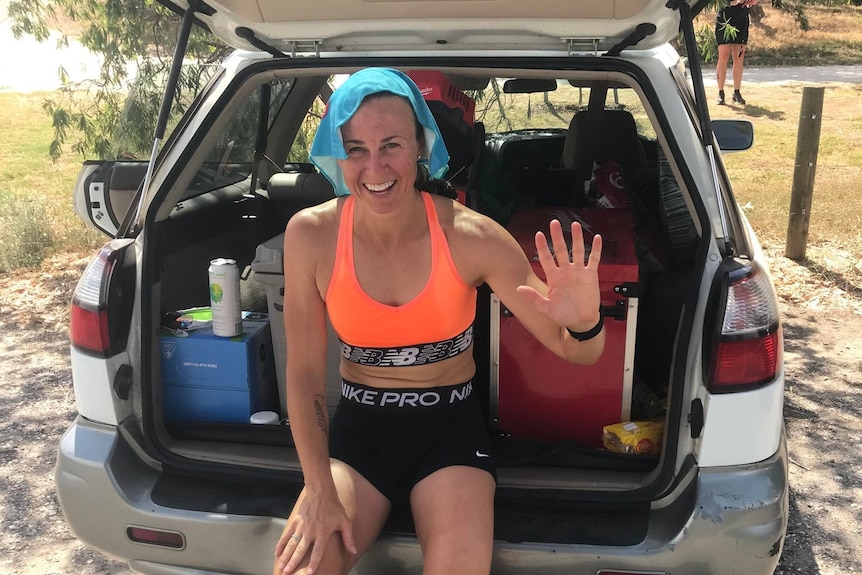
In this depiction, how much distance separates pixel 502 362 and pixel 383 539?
74 cm

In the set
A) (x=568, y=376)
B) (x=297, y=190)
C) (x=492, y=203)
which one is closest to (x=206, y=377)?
(x=568, y=376)

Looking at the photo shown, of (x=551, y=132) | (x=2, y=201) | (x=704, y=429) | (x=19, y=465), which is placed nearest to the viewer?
(x=704, y=429)

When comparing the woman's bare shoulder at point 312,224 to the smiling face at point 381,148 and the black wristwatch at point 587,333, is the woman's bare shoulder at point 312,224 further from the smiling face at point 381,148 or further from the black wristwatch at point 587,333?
the black wristwatch at point 587,333

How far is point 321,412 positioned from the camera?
210cm

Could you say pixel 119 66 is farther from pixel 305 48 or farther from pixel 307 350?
pixel 307 350

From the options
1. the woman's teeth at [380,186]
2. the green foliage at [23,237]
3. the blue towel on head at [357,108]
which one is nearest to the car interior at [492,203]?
the blue towel on head at [357,108]

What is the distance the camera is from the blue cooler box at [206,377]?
7.91ft

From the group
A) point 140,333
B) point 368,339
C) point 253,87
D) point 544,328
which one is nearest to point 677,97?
point 544,328

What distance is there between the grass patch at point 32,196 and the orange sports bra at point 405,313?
16.5 feet

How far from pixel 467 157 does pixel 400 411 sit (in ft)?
4.09

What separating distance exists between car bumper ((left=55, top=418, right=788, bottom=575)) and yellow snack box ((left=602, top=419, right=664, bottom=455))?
1.02 ft

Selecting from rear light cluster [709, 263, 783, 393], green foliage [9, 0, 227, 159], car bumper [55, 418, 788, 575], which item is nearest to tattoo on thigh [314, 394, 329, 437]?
car bumper [55, 418, 788, 575]

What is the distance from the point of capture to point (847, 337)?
4.57 m

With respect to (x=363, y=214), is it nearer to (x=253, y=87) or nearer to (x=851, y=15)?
(x=253, y=87)
